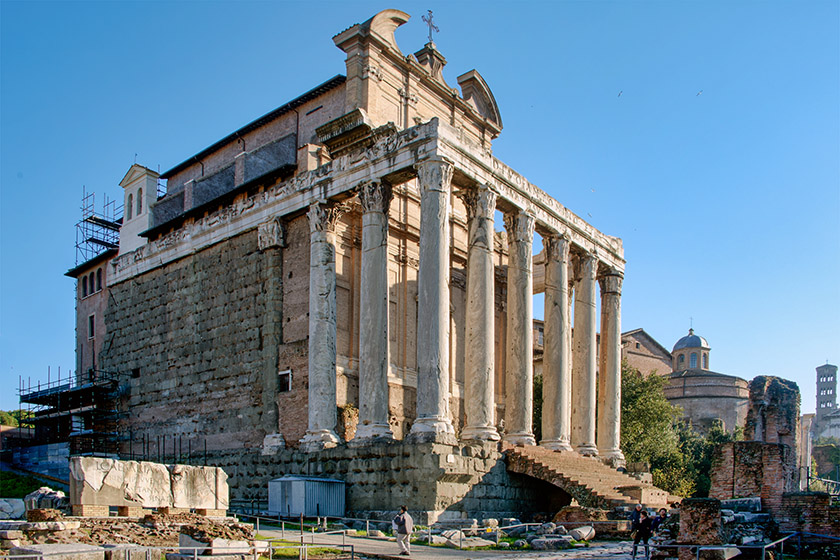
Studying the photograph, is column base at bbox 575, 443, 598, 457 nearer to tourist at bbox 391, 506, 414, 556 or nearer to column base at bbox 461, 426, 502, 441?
column base at bbox 461, 426, 502, 441

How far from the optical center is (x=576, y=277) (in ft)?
101

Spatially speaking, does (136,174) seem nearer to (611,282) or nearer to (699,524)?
(611,282)

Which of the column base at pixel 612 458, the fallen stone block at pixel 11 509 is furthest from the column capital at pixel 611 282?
the fallen stone block at pixel 11 509

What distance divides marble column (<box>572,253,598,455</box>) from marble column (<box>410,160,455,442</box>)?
821 centimetres

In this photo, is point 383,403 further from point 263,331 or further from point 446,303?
point 263,331

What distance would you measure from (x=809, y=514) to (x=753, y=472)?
4.32 feet

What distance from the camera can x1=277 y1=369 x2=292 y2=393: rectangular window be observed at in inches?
1036

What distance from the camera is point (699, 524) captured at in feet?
47.3

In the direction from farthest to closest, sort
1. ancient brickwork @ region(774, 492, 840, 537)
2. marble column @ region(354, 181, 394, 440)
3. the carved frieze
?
the carved frieze < marble column @ region(354, 181, 394, 440) < ancient brickwork @ region(774, 492, 840, 537)

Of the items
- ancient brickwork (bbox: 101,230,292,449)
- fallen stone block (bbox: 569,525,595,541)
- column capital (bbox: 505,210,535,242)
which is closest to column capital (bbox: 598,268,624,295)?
column capital (bbox: 505,210,535,242)

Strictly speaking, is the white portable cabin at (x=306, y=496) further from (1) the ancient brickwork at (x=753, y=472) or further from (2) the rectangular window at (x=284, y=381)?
(1) the ancient brickwork at (x=753, y=472)

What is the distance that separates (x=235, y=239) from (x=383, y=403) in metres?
9.16

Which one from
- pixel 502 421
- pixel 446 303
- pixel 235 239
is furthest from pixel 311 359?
pixel 502 421

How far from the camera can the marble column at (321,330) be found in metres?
24.8
